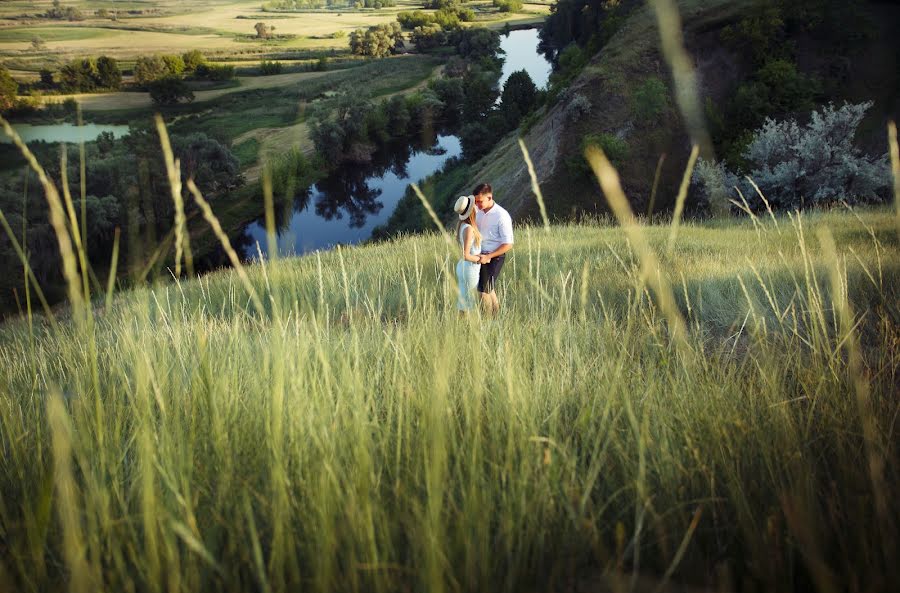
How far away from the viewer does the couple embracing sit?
16.6ft

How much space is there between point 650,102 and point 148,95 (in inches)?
2352

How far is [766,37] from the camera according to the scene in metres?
28.7

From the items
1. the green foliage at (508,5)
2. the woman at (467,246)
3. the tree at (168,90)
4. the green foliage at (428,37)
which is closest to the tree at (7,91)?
the tree at (168,90)

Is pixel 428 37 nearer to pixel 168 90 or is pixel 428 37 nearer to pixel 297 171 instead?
pixel 168 90

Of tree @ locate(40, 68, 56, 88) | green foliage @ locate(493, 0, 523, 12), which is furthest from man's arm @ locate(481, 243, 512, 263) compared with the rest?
green foliage @ locate(493, 0, 523, 12)

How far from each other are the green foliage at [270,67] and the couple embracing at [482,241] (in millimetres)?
74012

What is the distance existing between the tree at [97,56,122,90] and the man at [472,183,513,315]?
67.0m

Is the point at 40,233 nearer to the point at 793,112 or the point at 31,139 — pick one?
the point at 31,139

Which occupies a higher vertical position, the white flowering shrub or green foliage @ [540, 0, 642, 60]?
green foliage @ [540, 0, 642, 60]

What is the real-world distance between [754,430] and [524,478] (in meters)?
0.93

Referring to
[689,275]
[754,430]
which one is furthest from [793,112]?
[754,430]

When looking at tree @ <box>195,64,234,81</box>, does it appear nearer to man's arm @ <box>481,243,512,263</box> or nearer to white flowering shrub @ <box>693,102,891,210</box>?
white flowering shrub @ <box>693,102,891,210</box>

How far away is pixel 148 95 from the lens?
209 ft

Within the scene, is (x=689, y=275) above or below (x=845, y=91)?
below
